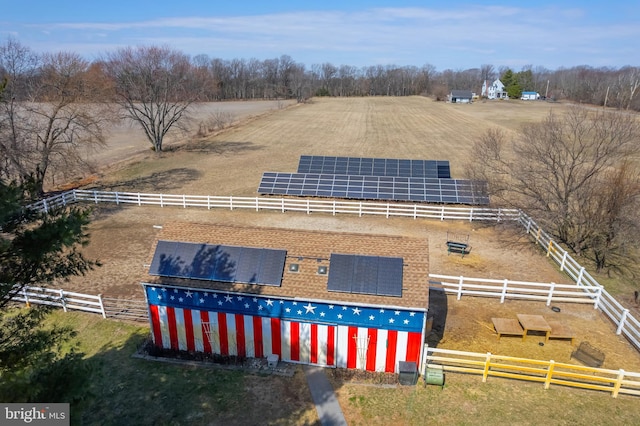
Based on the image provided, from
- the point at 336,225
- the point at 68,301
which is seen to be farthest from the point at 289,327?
the point at 336,225

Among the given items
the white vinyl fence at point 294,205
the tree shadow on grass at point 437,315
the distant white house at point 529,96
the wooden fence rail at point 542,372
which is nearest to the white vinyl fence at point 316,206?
the white vinyl fence at point 294,205

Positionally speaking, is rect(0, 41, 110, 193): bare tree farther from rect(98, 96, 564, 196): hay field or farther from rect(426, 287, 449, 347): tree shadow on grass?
rect(426, 287, 449, 347): tree shadow on grass

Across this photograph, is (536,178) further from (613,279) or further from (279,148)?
(279,148)

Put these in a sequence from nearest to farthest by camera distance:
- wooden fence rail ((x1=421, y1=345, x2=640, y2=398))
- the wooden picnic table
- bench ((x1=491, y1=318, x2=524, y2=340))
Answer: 1. wooden fence rail ((x1=421, y1=345, x2=640, y2=398))
2. the wooden picnic table
3. bench ((x1=491, y1=318, x2=524, y2=340))

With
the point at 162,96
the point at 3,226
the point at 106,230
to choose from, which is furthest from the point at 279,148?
the point at 3,226

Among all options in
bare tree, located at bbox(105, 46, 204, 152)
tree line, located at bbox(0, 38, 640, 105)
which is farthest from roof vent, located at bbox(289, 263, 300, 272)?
tree line, located at bbox(0, 38, 640, 105)

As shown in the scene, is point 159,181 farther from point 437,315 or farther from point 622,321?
point 622,321
